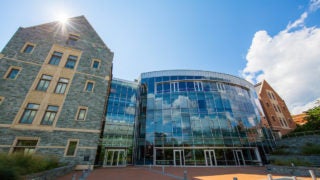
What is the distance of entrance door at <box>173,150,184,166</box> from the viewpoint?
1960 centimetres

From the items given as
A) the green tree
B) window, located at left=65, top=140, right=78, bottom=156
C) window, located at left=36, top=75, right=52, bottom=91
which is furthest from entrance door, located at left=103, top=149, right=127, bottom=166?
the green tree

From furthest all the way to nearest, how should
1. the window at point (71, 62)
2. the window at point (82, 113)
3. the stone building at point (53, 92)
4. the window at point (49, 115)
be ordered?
the window at point (71, 62), the window at point (82, 113), the window at point (49, 115), the stone building at point (53, 92)

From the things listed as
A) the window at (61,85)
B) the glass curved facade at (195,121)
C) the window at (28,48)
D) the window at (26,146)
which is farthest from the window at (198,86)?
the window at (28,48)

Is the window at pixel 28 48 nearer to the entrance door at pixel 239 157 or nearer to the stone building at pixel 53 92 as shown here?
the stone building at pixel 53 92

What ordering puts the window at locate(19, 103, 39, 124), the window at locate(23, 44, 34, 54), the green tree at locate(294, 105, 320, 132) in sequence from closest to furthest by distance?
the window at locate(19, 103, 39, 124)
the window at locate(23, 44, 34, 54)
the green tree at locate(294, 105, 320, 132)

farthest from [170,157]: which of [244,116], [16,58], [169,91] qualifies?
[16,58]

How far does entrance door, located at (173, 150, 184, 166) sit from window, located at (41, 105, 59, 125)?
55.3 ft

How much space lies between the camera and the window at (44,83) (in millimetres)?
16016

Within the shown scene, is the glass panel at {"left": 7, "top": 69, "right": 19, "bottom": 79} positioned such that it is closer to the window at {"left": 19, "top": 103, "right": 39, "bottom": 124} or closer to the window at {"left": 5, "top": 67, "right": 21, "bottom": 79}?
the window at {"left": 5, "top": 67, "right": 21, "bottom": 79}

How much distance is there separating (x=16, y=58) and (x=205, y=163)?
28.8 meters

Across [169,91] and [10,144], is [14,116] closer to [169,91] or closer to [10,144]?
[10,144]

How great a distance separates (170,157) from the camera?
20.2 metres

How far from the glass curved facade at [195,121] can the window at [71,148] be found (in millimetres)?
10159

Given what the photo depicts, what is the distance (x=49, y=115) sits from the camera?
1505cm
